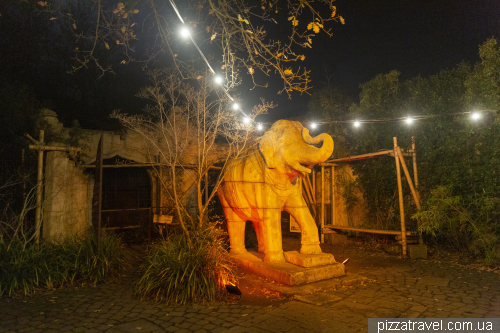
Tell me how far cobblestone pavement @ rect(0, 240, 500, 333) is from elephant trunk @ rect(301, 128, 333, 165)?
2.10 meters

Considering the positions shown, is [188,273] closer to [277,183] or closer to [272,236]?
[272,236]

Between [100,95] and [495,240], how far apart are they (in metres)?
13.4

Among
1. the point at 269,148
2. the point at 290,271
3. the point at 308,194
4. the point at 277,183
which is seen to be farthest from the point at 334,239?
the point at 269,148

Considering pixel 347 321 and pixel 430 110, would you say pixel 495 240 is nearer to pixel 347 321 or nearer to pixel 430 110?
pixel 430 110

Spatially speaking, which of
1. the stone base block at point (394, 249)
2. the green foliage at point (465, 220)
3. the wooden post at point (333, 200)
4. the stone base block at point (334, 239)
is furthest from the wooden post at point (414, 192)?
the wooden post at point (333, 200)

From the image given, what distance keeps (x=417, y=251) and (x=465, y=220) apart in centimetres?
124

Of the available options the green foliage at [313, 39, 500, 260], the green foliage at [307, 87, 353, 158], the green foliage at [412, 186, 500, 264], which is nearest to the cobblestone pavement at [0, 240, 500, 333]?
the green foliage at [412, 186, 500, 264]

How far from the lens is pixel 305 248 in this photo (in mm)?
→ 6066

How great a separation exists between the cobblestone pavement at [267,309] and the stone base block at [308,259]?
0.55 meters

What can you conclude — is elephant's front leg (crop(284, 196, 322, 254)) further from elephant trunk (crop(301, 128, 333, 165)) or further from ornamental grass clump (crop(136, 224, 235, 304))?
ornamental grass clump (crop(136, 224, 235, 304))

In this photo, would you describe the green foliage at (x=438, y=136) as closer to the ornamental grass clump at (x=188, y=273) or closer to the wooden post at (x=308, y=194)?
the wooden post at (x=308, y=194)

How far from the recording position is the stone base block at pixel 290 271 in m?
5.42

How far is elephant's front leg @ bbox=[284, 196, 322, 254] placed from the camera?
19.9ft

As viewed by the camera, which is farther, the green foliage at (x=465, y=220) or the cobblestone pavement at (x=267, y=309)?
the green foliage at (x=465, y=220)
